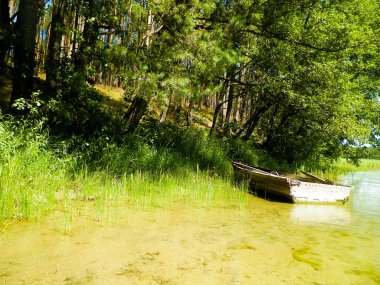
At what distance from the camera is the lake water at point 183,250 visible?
2.93 metres

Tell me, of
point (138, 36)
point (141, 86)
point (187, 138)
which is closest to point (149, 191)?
point (141, 86)

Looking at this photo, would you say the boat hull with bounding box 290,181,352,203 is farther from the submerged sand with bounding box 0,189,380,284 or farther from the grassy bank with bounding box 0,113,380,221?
the submerged sand with bounding box 0,189,380,284

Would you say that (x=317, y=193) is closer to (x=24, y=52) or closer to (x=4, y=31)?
(x=24, y=52)

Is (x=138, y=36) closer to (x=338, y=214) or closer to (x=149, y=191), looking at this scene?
(x=149, y=191)

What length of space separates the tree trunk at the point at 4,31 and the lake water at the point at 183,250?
3.99 metres

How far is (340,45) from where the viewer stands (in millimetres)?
9359

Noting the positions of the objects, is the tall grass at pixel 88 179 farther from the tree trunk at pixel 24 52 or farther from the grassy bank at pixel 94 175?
the tree trunk at pixel 24 52

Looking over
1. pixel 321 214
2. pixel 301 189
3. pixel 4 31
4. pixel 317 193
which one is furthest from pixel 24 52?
pixel 317 193

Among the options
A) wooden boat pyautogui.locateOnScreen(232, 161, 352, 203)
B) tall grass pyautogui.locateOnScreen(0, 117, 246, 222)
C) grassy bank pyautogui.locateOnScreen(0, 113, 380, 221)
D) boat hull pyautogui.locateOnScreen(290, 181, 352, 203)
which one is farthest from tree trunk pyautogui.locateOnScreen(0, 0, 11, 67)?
boat hull pyautogui.locateOnScreen(290, 181, 352, 203)

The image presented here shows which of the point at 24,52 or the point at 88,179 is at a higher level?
the point at 24,52

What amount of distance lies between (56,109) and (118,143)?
1976 millimetres

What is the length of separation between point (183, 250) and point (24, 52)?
5.51 meters

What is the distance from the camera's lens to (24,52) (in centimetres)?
660

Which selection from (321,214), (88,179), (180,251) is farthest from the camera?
(321,214)
